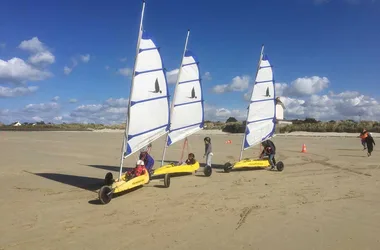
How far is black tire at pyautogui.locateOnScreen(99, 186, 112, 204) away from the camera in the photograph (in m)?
7.95

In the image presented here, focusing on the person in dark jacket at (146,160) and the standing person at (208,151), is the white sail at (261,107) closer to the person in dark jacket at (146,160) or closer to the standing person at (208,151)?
the standing person at (208,151)

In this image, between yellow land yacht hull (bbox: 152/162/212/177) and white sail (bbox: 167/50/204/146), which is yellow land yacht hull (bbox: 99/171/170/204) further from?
white sail (bbox: 167/50/204/146)

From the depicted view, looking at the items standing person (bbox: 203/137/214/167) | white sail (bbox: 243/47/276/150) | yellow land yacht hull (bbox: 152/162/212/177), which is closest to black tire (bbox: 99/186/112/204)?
yellow land yacht hull (bbox: 152/162/212/177)

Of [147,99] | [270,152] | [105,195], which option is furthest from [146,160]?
[270,152]

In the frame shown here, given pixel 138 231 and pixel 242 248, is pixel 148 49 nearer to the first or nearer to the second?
pixel 138 231

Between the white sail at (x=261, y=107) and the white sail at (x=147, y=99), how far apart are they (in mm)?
5078

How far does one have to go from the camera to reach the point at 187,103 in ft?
45.5

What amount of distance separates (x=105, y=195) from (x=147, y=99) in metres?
3.11

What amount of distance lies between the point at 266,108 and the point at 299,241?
10167mm

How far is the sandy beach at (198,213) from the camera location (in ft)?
18.6

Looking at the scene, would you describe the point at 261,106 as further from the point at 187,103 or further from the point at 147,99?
the point at 147,99

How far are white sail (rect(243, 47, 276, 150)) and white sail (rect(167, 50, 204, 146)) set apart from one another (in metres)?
2.17

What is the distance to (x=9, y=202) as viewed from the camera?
324 inches

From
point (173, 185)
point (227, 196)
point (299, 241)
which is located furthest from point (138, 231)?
point (173, 185)
